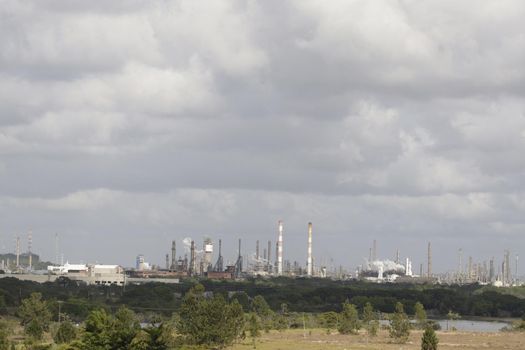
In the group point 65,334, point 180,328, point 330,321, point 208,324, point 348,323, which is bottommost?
point 330,321

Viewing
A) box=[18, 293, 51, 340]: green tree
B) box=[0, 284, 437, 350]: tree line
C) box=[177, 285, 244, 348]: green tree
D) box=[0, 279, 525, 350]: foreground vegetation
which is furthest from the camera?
box=[18, 293, 51, 340]: green tree

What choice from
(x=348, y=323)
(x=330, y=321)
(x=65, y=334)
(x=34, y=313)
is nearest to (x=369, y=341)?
(x=348, y=323)

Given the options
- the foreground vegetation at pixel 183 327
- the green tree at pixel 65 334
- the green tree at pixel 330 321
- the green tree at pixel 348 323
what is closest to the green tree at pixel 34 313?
the foreground vegetation at pixel 183 327

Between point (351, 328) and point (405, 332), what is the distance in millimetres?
20977

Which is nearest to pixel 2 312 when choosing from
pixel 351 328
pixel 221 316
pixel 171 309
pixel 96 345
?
pixel 171 309

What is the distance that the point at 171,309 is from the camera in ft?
625

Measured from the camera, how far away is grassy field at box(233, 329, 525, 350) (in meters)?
115

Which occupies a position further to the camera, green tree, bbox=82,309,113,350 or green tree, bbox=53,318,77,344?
green tree, bbox=53,318,77,344

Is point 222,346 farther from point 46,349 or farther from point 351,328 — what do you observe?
point 351,328

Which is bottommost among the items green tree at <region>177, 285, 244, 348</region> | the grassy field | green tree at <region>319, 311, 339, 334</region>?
the grassy field

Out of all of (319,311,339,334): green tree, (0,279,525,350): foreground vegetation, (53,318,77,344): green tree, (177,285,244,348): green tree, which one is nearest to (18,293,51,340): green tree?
(0,279,525,350): foreground vegetation

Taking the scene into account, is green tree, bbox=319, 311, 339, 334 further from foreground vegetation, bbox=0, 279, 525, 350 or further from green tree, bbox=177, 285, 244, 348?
green tree, bbox=177, 285, 244, 348

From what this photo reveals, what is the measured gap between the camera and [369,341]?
5128 inches

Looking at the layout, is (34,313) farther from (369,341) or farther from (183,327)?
(369,341)
